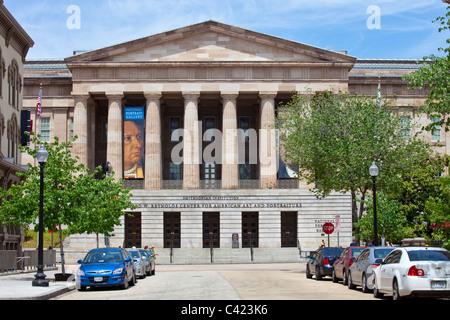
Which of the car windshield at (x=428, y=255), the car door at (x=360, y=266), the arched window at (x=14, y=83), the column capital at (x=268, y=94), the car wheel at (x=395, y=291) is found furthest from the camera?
the column capital at (x=268, y=94)

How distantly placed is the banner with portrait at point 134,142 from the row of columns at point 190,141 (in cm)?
79

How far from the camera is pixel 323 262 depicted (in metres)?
33.4

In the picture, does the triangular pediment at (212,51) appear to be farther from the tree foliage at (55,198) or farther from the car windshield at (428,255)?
the car windshield at (428,255)

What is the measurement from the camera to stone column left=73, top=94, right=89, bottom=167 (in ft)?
220

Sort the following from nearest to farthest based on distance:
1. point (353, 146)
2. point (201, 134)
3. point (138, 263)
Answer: point (138, 263) → point (353, 146) → point (201, 134)

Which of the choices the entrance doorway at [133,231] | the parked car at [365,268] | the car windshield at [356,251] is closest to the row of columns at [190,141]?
the entrance doorway at [133,231]

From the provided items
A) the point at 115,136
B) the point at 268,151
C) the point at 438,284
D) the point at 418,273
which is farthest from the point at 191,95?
the point at 438,284

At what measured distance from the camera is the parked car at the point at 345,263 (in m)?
28.5

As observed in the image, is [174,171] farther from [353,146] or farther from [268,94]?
[353,146]

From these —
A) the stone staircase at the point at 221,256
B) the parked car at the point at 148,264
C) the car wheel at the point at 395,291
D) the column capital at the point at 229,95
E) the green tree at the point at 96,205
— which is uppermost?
the column capital at the point at 229,95

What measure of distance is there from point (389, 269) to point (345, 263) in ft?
25.6

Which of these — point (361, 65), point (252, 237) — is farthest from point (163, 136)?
point (361, 65)

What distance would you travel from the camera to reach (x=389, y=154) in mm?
39531

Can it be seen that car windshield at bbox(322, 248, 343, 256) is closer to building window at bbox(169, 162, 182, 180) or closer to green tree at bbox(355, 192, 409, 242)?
green tree at bbox(355, 192, 409, 242)
